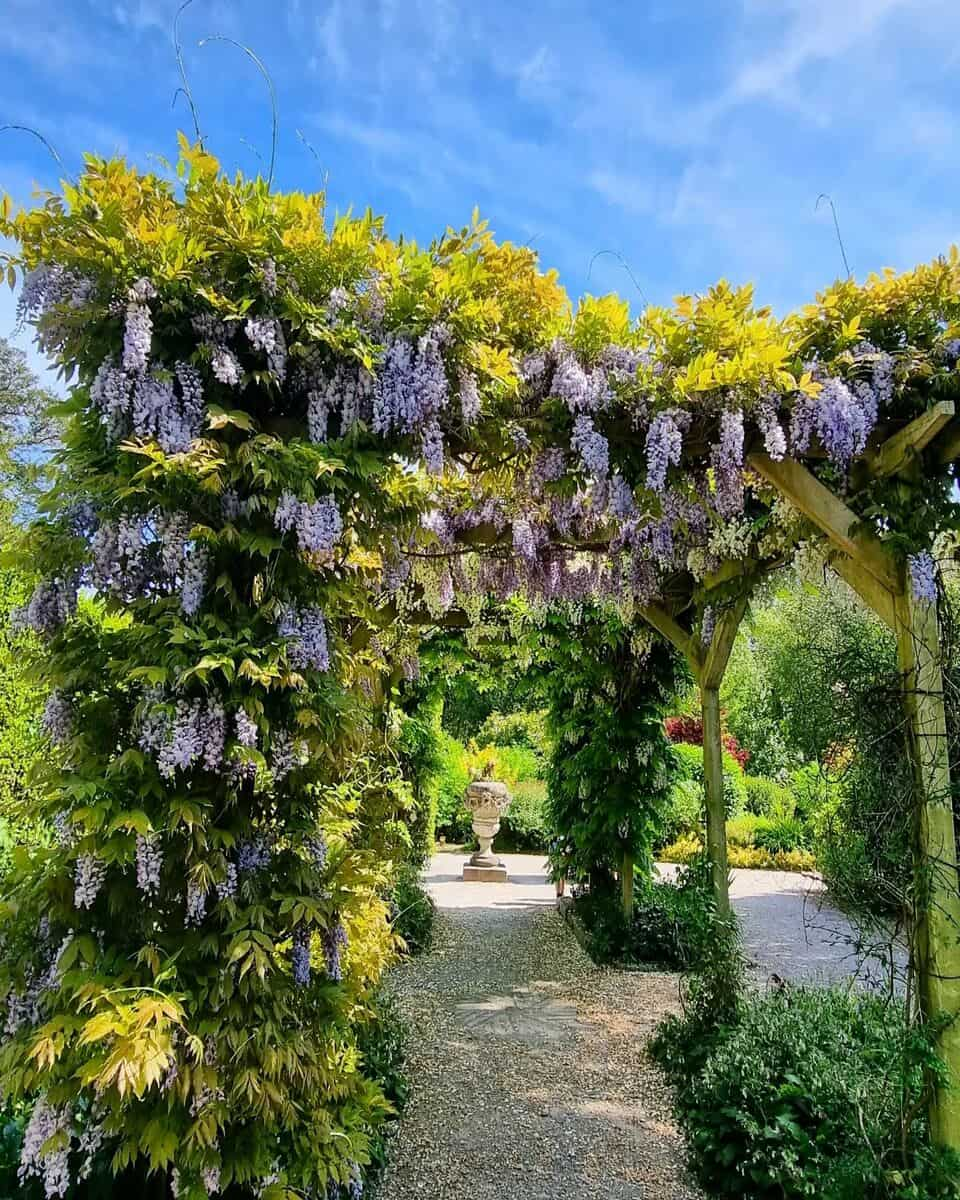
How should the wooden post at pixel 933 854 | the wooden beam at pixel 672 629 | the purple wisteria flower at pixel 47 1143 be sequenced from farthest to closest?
the wooden beam at pixel 672 629, the wooden post at pixel 933 854, the purple wisteria flower at pixel 47 1143

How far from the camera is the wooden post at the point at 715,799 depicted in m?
4.48

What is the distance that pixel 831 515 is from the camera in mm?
2709

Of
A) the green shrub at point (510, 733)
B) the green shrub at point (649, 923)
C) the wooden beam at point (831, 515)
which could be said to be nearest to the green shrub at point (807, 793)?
the green shrub at point (649, 923)

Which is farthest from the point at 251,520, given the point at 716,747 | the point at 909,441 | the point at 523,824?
the point at 523,824

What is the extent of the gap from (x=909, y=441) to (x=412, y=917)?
510 centimetres

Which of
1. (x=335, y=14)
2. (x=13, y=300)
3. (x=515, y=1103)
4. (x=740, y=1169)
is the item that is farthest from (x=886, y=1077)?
(x=335, y=14)

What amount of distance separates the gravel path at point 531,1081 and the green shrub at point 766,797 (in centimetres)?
617

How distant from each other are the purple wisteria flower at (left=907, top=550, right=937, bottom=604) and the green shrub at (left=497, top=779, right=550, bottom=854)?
10298mm

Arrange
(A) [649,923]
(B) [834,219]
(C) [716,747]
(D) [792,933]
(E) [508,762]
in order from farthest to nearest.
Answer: (E) [508,762] → (D) [792,933] → (A) [649,923] → (C) [716,747] → (B) [834,219]

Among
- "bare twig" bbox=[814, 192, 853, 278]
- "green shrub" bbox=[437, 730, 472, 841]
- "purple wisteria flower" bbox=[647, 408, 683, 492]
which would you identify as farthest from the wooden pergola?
"green shrub" bbox=[437, 730, 472, 841]

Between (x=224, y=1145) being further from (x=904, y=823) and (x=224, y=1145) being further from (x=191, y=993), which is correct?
(x=904, y=823)

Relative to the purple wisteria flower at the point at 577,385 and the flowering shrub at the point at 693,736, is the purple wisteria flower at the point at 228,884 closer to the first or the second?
the purple wisteria flower at the point at 577,385

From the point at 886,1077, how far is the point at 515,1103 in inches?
65.0

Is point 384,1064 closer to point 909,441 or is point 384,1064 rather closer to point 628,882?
point 628,882
